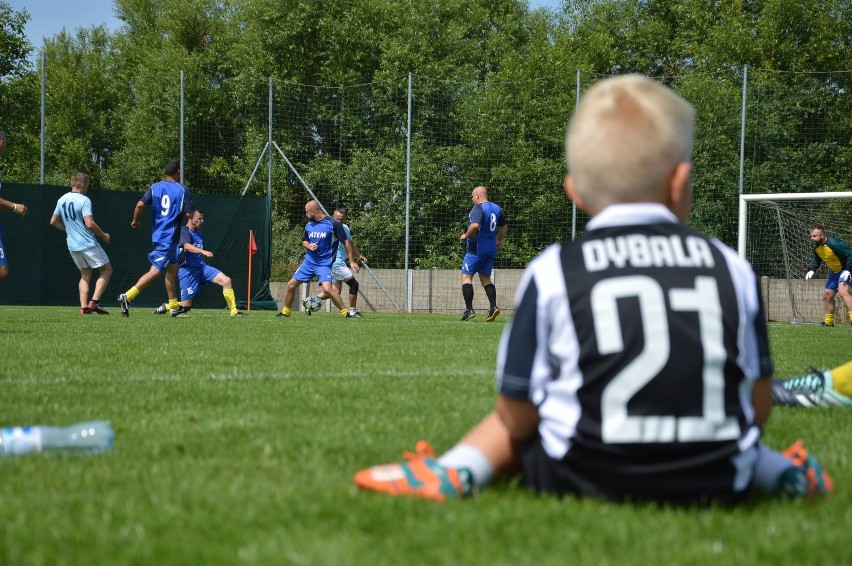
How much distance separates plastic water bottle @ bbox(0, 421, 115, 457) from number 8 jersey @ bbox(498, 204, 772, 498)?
1.53 meters

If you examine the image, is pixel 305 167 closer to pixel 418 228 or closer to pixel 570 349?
pixel 418 228

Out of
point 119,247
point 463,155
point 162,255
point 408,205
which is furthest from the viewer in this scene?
point 463,155

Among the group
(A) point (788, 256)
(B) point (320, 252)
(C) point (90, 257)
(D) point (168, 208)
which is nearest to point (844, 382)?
(D) point (168, 208)

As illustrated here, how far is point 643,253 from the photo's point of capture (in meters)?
2.26

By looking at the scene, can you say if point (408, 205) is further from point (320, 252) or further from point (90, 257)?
point (90, 257)

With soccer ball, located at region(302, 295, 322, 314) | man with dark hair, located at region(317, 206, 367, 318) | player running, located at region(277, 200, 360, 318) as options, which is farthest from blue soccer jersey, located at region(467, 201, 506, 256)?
soccer ball, located at region(302, 295, 322, 314)

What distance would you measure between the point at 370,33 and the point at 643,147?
3770 centimetres

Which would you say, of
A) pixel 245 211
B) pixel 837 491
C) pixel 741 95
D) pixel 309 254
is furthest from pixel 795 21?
pixel 837 491

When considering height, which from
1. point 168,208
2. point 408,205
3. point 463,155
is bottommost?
point 168,208

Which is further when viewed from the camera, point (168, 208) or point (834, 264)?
point (834, 264)

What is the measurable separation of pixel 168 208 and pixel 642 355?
13757 mm

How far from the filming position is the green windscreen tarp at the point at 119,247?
793 inches

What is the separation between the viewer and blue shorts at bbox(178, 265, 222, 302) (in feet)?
54.3

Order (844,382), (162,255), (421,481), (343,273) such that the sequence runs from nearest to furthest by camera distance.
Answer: (421,481) → (844,382) → (162,255) → (343,273)
